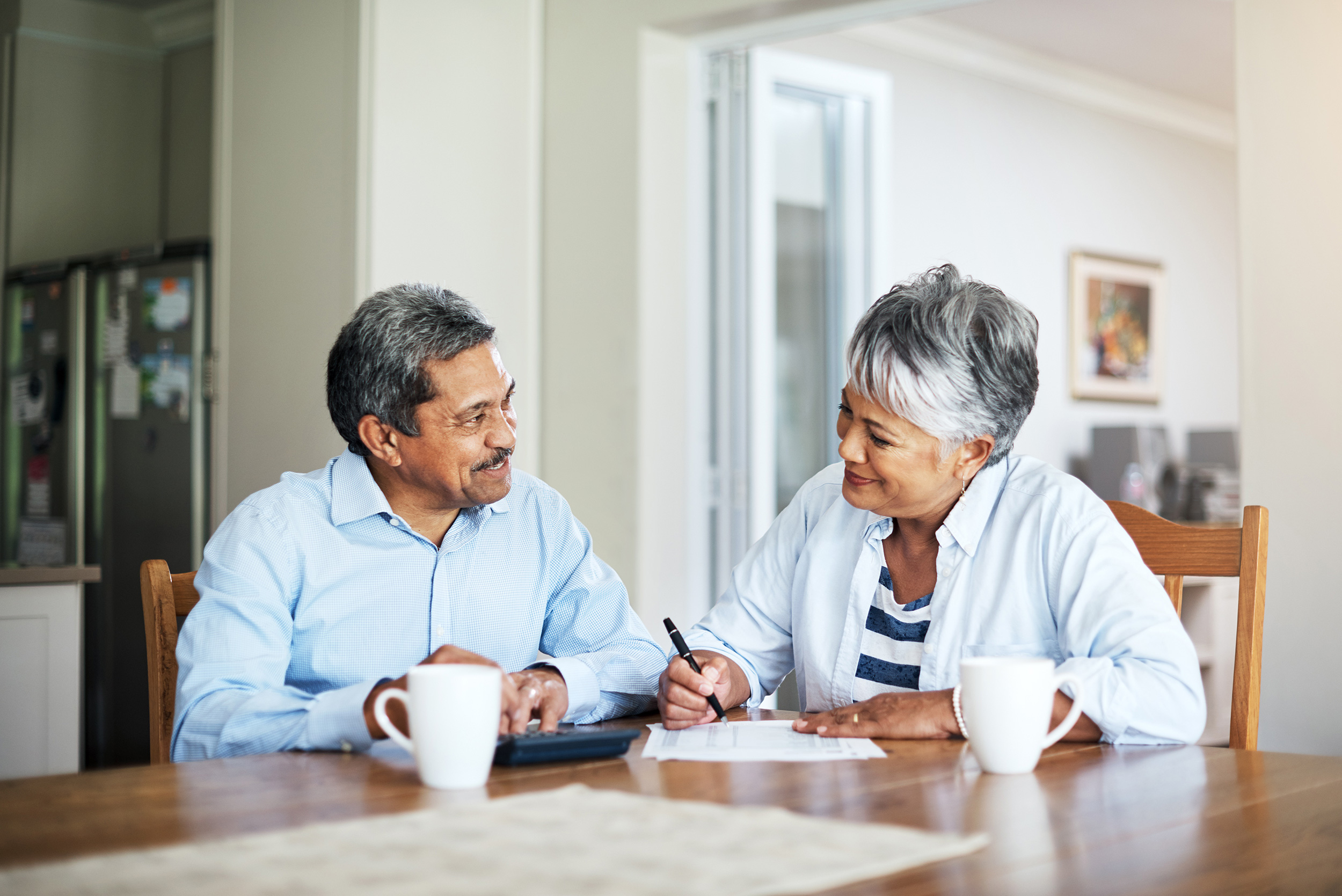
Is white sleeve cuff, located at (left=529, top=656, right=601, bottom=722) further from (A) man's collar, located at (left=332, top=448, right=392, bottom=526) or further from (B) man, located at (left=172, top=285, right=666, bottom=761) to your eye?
(A) man's collar, located at (left=332, top=448, right=392, bottom=526)

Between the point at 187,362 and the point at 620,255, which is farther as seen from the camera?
the point at 187,362

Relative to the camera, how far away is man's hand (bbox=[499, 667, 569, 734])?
4.23 ft

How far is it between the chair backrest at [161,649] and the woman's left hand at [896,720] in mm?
757

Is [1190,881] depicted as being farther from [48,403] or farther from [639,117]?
[48,403]

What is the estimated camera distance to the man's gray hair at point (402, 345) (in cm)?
169

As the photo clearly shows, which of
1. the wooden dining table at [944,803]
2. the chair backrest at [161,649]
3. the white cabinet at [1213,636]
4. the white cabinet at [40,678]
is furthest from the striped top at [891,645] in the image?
the white cabinet at [1213,636]

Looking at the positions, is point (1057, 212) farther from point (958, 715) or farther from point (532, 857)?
point (532, 857)

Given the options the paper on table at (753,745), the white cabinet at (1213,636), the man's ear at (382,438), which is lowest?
the white cabinet at (1213,636)

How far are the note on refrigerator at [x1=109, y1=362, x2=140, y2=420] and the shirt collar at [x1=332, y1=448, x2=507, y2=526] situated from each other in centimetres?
264

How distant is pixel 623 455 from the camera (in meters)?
3.34

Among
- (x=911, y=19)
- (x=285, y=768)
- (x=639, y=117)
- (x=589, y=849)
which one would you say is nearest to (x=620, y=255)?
(x=639, y=117)

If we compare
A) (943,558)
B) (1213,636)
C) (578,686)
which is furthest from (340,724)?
(1213,636)

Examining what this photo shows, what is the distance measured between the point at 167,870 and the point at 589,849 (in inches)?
10.5

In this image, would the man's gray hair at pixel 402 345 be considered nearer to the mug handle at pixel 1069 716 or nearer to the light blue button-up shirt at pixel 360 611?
the light blue button-up shirt at pixel 360 611
